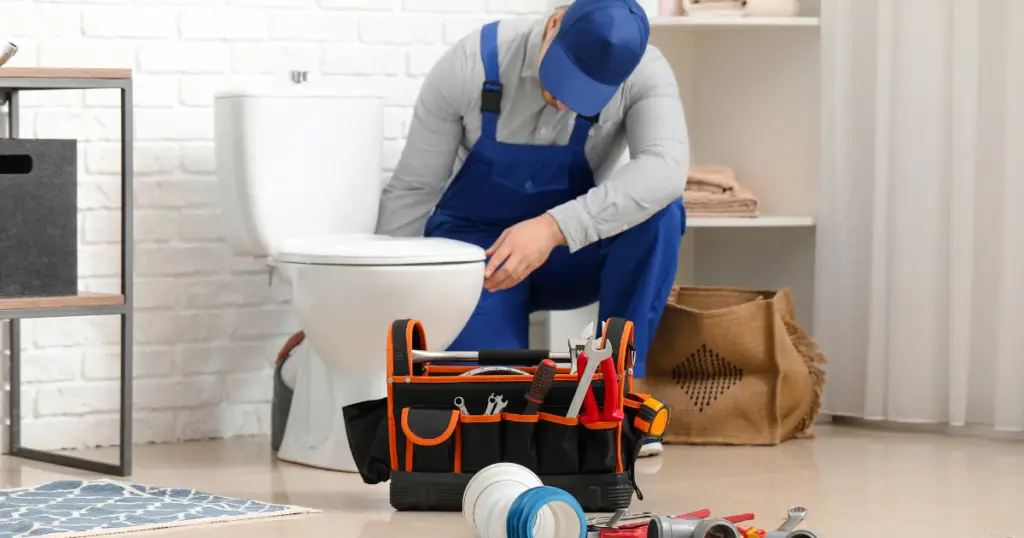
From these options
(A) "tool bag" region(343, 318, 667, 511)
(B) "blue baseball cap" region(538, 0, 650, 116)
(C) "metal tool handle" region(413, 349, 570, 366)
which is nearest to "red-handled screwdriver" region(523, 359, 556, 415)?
(A) "tool bag" region(343, 318, 667, 511)

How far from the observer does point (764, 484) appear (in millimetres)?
2604

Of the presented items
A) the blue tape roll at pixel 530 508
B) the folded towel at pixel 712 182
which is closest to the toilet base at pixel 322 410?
the blue tape roll at pixel 530 508

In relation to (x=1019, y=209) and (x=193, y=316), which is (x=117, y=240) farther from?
(x=1019, y=209)

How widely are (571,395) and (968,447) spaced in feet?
4.05

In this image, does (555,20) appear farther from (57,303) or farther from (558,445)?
(57,303)

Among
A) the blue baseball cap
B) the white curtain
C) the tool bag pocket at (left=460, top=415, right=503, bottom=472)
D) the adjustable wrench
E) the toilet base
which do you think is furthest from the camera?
the white curtain

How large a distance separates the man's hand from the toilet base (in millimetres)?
325

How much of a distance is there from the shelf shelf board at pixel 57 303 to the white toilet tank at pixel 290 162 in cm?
37

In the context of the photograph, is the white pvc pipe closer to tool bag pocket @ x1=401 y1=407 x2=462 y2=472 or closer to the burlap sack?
tool bag pocket @ x1=401 y1=407 x2=462 y2=472

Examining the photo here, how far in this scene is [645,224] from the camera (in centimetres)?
278

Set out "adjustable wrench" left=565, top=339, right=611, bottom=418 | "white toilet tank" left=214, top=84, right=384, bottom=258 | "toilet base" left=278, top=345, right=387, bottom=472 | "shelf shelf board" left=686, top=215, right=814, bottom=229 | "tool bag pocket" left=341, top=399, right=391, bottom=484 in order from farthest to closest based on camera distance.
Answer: "shelf shelf board" left=686, top=215, right=814, bottom=229 < "white toilet tank" left=214, top=84, right=384, bottom=258 < "toilet base" left=278, top=345, right=387, bottom=472 < "tool bag pocket" left=341, top=399, right=391, bottom=484 < "adjustable wrench" left=565, top=339, right=611, bottom=418

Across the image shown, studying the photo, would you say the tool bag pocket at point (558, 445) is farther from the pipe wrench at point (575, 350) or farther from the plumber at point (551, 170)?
the plumber at point (551, 170)

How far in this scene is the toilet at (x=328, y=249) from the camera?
Answer: 2.55 m

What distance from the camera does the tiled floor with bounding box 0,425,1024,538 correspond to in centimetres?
221
